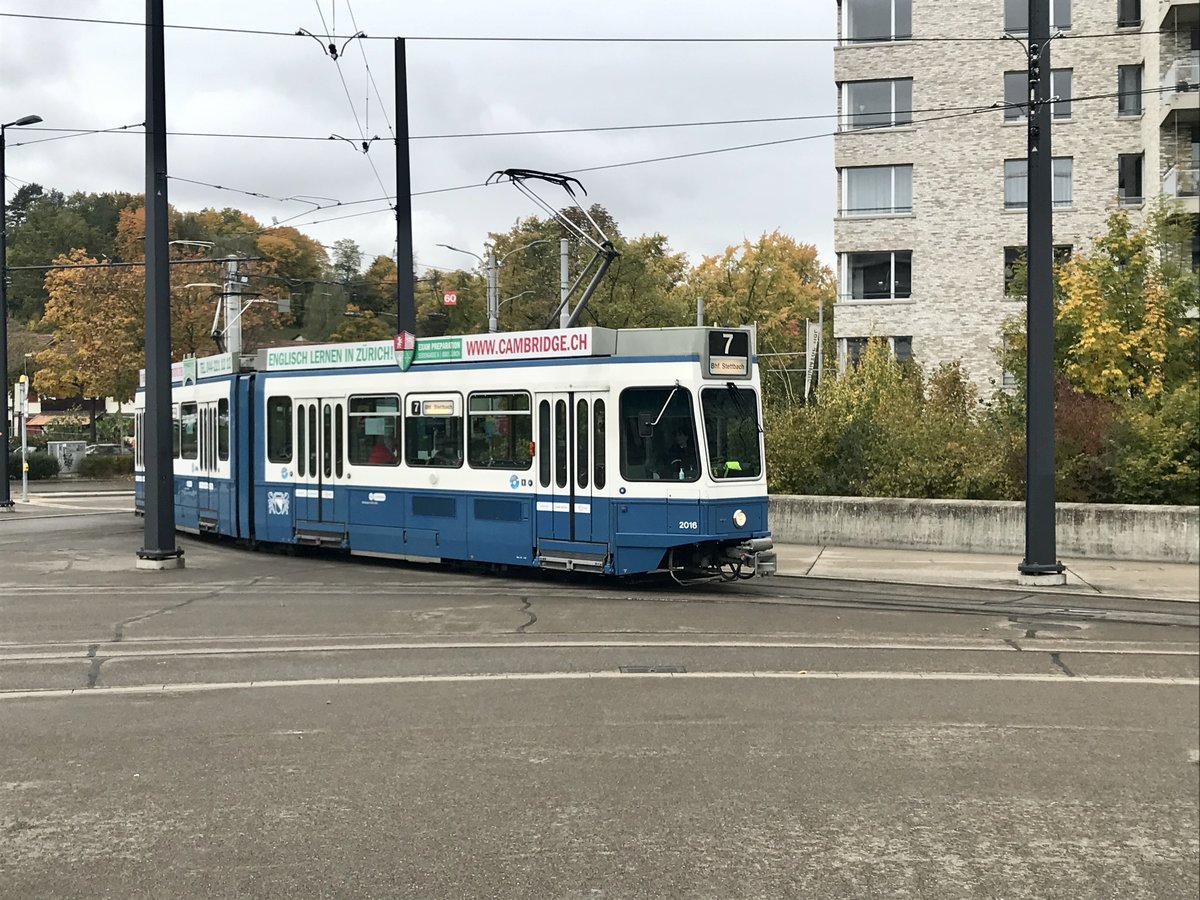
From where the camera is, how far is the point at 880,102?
38.2m

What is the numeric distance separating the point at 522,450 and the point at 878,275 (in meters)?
25.5

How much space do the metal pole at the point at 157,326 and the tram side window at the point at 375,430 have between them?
8.24ft

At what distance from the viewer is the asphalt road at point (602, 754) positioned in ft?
16.6

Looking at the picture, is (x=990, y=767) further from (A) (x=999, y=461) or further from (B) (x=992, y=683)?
(A) (x=999, y=461)

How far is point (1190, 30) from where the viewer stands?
3338 centimetres

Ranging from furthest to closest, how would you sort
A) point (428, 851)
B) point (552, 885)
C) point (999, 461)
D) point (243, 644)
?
point (999, 461) < point (243, 644) < point (428, 851) < point (552, 885)

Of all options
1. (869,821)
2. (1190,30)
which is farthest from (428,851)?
(1190,30)

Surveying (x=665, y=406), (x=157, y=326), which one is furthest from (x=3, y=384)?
(x=665, y=406)

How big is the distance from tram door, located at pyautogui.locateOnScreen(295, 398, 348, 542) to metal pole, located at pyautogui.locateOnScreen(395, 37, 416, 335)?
367 centimetres

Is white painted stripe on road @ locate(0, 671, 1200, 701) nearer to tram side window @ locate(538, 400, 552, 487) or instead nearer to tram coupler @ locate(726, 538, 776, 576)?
tram coupler @ locate(726, 538, 776, 576)

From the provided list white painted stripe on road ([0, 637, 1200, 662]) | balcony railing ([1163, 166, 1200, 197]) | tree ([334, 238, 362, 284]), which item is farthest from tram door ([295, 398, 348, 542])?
tree ([334, 238, 362, 284])

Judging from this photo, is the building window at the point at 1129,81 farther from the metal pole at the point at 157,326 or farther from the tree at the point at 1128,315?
the metal pole at the point at 157,326

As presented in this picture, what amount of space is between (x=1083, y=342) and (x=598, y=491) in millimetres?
7444

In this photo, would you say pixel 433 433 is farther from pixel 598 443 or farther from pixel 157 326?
pixel 157 326
